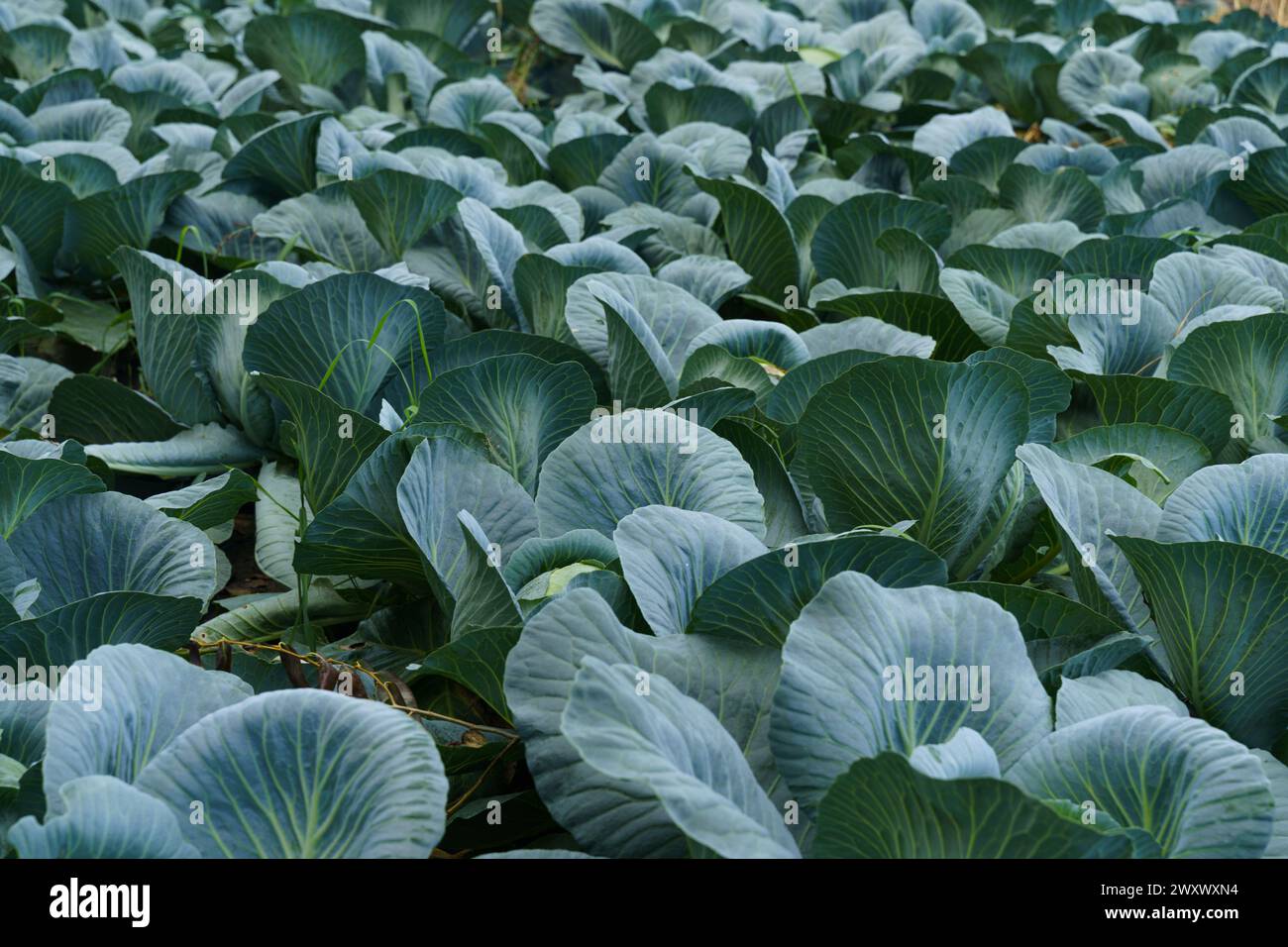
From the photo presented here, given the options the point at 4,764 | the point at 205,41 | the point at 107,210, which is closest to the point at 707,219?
the point at 107,210

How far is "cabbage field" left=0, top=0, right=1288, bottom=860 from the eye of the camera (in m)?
0.99

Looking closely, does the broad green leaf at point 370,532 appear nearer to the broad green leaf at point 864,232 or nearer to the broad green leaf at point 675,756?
the broad green leaf at point 675,756

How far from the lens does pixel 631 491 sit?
1415mm

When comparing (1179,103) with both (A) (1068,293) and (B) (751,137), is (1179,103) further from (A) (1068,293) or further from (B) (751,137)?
(A) (1068,293)

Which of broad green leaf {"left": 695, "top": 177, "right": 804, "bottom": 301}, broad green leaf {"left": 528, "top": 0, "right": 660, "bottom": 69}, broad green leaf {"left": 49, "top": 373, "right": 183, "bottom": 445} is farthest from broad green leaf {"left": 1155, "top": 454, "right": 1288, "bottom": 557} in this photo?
broad green leaf {"left": 528, "top": 0, "right": 660, "bottom": 69}

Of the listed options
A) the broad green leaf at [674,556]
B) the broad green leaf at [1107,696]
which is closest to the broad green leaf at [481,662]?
the broad green leaf at [674,556]

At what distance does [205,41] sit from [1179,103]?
2.93 metres

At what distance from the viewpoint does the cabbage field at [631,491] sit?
38.8 inches

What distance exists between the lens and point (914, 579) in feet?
4.00

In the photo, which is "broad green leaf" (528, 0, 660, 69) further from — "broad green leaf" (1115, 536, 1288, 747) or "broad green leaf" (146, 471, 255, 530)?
"broad green leaf" (1115, 536, 1288, 747)

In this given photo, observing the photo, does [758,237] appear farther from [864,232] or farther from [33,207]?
[33,207]

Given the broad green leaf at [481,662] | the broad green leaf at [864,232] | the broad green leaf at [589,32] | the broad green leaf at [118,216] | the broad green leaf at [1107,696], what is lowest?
the broad green leaf at [1107,696]

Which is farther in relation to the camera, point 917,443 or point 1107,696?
point 917,443

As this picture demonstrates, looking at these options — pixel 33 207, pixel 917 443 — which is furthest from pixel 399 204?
pixel 917 443
